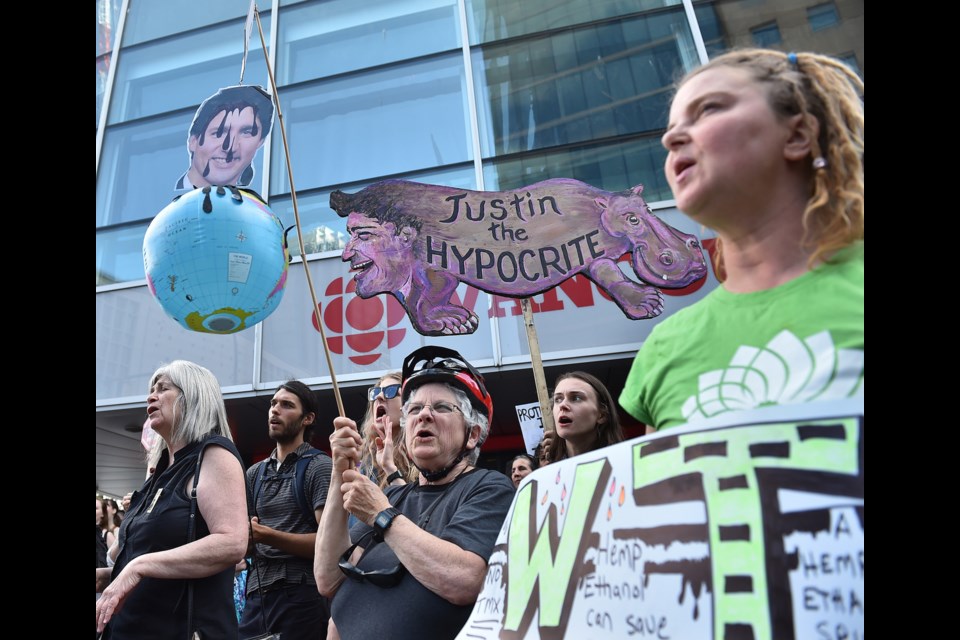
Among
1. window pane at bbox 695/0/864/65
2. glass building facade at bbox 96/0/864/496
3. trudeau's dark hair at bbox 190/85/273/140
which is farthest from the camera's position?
window pane at bbox 695/0/864/65

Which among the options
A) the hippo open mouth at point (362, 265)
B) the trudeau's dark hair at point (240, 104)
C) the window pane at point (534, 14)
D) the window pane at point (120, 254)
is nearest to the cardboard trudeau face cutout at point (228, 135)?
the trudeau's dark hair at point (240, 104)

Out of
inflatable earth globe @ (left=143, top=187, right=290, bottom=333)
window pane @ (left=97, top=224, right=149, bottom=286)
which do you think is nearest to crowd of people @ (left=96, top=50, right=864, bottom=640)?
inflatable earth globe @ (left=143, top=187, right=290, bottom=333)

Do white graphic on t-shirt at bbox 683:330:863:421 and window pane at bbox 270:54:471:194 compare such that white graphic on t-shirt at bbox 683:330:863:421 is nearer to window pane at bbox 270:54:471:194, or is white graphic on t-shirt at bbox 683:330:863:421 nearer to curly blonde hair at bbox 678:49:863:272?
curly blonde hair at bbox 678:49:863:272

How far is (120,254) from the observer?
338 inches

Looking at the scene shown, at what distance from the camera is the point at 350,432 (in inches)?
80.8

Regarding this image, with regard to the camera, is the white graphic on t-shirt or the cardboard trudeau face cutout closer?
the white graphic on t-shirt

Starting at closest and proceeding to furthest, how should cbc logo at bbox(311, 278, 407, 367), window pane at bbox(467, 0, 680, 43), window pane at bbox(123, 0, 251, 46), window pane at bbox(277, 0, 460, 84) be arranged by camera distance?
cbc logo at bbox(311, 278, 407, 367) < window pane at bbox(467, 0, 680, 43) < window pane at bbox(277, 0, 460, 84) < window pane at bbox(123, 0, 251, 46)

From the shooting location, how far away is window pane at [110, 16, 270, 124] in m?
9.54

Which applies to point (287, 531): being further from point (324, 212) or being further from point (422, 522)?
point (324, 212)

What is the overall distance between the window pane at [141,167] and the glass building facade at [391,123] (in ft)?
0.08

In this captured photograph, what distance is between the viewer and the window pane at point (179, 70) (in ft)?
31.3

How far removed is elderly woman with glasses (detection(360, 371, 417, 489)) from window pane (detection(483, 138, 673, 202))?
480 cm

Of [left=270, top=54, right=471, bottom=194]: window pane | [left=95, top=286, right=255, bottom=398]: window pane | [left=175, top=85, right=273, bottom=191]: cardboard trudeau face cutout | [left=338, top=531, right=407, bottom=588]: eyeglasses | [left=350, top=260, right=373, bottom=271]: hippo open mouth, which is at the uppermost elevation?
[left=270, top=54, right=471, bottom=194]: window pane
